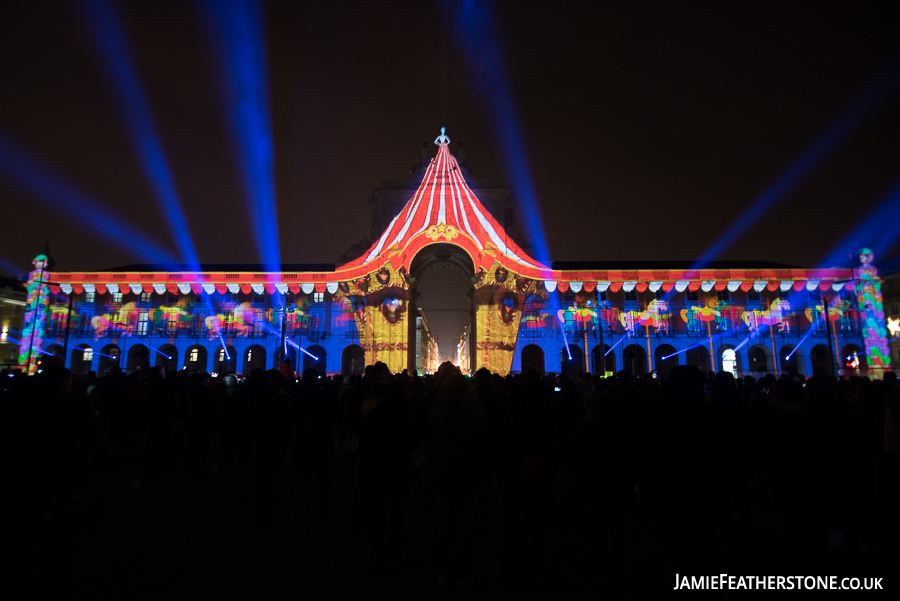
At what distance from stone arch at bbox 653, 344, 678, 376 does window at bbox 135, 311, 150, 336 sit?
134 ft

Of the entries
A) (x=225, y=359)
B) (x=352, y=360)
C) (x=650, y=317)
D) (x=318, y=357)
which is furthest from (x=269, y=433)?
(x=650, y=317)

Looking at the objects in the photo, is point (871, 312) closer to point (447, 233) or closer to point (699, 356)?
point (699, 356)

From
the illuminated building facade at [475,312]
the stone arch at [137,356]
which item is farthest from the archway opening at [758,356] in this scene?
the stone arch at [137,356]

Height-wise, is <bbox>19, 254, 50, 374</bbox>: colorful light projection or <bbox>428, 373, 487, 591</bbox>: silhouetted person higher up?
<bbox>19, 254, 50, 374</bbox>: colorful light projection

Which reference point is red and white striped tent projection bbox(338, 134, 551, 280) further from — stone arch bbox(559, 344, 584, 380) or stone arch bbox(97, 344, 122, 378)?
stone arch bbox(97, 344, 122, 378)

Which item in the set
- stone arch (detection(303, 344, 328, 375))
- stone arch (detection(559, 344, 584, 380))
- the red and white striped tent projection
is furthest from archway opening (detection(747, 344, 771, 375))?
stone arch (detection(303, 344, 328, 375))

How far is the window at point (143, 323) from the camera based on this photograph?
39122 millimetres

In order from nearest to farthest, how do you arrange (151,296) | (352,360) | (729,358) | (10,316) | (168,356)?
(729,358), (168,356), (151,296), (352,360), (10,316)

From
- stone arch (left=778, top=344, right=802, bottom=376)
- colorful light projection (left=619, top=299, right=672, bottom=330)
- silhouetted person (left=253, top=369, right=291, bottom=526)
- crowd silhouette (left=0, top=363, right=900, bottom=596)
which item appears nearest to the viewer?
crowd silhouette (left=0, top=363, right=900, bottom=596)

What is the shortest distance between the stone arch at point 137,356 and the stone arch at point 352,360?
15.7 meters

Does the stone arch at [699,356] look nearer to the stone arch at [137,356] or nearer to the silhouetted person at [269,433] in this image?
the silhouetted person at [269,433]

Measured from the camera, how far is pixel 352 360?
132ft

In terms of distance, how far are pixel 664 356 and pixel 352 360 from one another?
82.6 feet

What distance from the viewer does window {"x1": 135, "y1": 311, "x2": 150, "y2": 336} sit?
3912 centimetres
